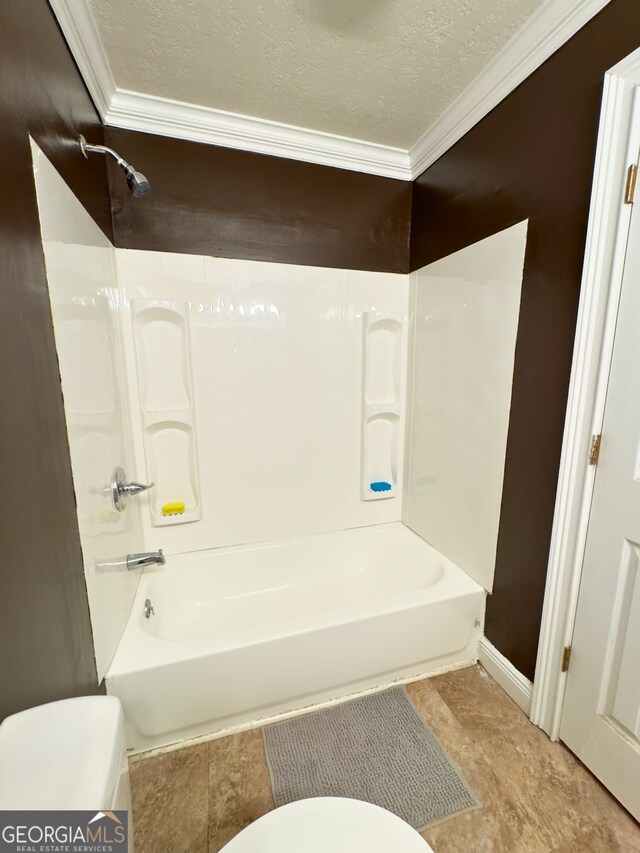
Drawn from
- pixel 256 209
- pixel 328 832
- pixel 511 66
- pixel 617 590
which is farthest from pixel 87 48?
pixel 617 590

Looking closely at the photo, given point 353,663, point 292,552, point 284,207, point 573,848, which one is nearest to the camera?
point 573,848

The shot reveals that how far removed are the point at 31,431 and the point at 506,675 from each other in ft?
6.17

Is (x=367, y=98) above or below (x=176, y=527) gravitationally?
above

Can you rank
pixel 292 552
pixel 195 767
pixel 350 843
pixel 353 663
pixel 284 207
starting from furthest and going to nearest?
pixel 292 552, pixel 284 207, pixel 353 663, pixel 195 767, pixel 350 843

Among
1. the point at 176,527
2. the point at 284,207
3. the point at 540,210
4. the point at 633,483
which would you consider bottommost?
the point at 176,527

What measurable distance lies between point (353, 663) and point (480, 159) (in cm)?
212

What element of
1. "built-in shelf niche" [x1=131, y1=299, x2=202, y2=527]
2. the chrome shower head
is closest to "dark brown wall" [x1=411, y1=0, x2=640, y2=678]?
the chrome shower head

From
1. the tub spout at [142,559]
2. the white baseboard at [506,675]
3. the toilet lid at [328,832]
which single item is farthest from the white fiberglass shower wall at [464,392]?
the tub spout at [142,559]

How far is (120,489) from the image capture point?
55.5 inches

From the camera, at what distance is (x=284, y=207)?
181 cm

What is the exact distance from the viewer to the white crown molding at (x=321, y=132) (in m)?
1.12

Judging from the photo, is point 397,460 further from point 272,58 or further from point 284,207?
point 272,58

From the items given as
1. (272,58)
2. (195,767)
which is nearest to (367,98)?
(272,58)

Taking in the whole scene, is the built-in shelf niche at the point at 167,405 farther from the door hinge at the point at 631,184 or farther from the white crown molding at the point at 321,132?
the door hinge at the point at 631,184
